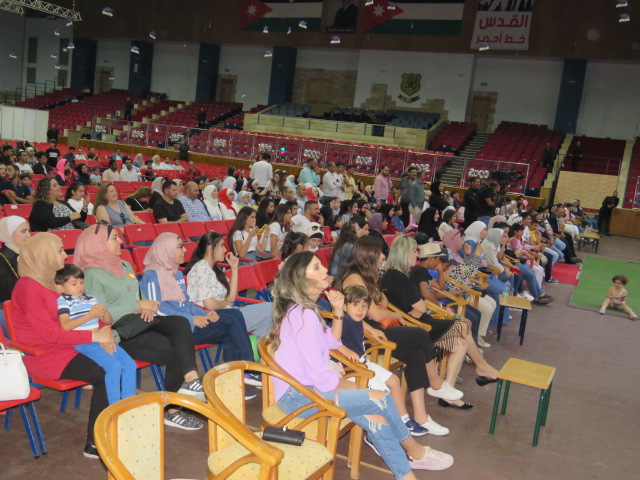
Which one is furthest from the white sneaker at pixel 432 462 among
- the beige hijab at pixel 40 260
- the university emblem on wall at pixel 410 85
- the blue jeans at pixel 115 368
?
the university emblem on wall at pixel 410 85

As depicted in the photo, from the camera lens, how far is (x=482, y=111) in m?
24.0

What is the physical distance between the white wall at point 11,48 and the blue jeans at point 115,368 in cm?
3356

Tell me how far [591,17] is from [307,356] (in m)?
21.4

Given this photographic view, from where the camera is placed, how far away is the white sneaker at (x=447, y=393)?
4.65 metres

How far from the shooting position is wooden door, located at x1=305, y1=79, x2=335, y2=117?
2647 centimetres

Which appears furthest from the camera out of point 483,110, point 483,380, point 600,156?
point 483,110

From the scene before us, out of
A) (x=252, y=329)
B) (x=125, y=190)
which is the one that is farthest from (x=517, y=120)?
(x=252, y=329)

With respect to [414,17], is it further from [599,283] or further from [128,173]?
[599,283]

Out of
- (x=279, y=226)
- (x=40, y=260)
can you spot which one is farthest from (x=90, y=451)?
(x=279, y=226)

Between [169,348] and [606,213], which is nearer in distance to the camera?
[169,348]

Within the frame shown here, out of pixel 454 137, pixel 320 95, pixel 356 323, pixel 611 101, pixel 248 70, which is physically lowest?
pixel 356 323

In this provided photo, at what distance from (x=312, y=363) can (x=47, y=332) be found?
1.48 m

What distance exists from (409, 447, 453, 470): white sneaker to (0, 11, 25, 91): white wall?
113ft

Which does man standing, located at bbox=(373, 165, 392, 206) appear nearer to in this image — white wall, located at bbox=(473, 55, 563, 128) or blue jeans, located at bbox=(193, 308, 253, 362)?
blue jeans, located at bbox=(193, 308, 253, 362)
